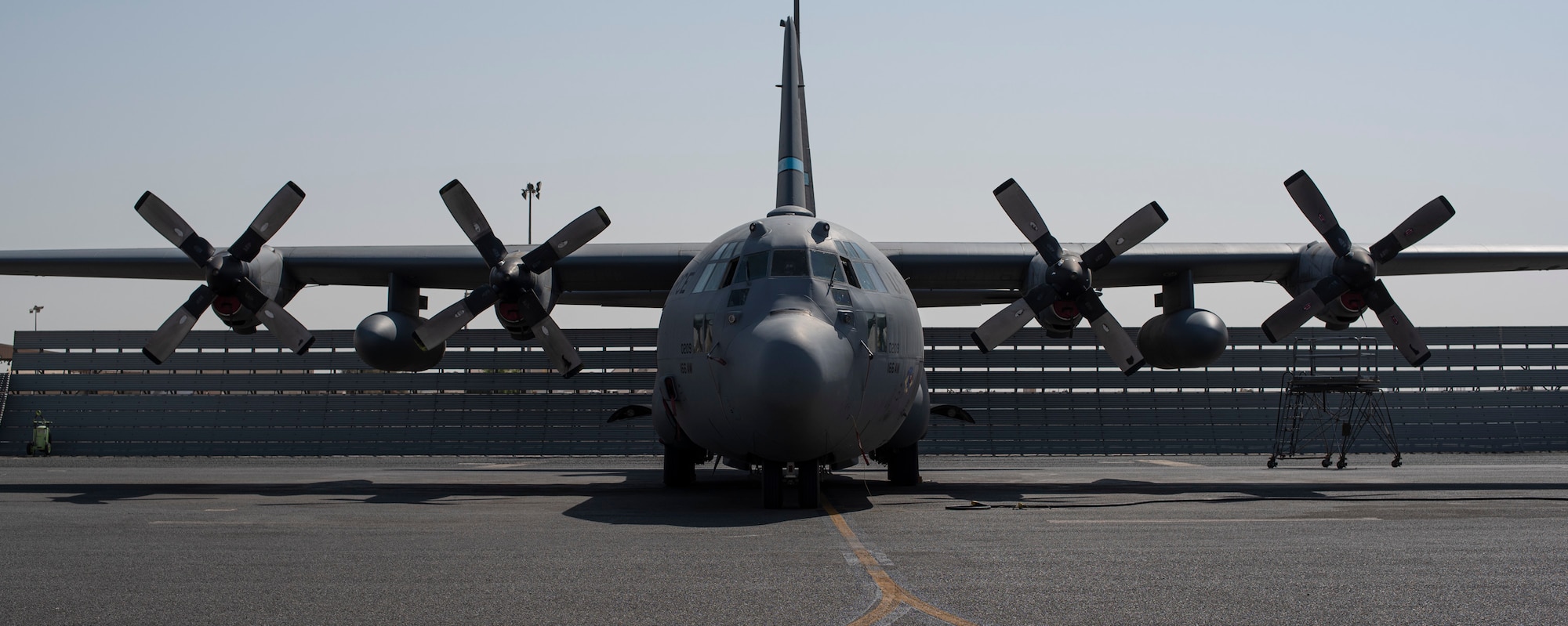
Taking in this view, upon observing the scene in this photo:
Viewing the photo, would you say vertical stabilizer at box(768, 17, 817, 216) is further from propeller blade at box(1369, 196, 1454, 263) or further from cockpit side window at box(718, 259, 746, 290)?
propeller blade at box(1369, 196, 1454, 263)

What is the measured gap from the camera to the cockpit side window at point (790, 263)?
1228cm

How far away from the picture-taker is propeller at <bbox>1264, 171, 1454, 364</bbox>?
17500mm

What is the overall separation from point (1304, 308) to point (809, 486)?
33.9 feet

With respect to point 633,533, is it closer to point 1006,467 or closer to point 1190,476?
point 1190,476

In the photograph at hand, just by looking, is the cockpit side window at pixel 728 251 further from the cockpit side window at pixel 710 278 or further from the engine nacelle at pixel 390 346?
the engine nacelle at pixel 390 346

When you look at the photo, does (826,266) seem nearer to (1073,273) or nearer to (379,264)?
(1073,273)

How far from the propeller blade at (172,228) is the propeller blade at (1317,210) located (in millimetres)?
18027

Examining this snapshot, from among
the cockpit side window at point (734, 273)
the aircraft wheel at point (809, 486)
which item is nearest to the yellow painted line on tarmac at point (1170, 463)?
the aircraft wheel at point (809, 486)

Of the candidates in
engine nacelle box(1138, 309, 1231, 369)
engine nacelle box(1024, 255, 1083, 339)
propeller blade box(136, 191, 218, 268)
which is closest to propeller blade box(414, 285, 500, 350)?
propeller blade box(136, 191, 218, 268)

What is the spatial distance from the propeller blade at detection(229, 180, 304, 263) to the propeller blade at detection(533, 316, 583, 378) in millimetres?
4482

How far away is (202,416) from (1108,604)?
114 ft

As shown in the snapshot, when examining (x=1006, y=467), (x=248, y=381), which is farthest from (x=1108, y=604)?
(x=248, y=381)

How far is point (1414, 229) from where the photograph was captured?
17328mm

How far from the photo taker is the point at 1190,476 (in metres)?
19.8
